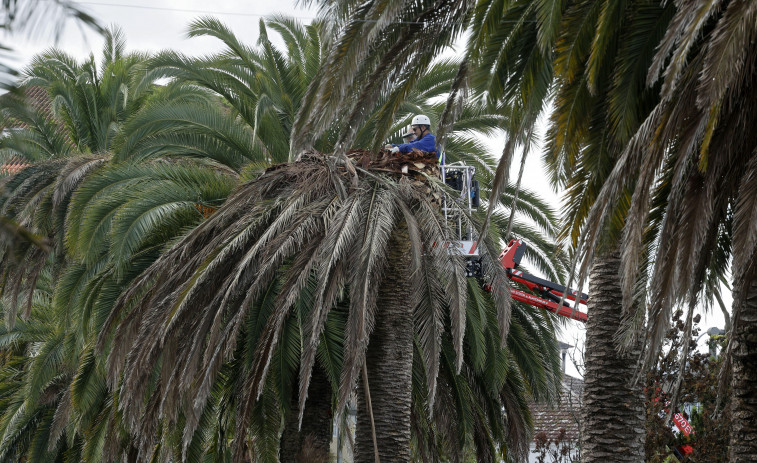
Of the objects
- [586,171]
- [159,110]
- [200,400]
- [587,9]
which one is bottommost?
[200,400]

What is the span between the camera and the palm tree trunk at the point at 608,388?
8555 mm

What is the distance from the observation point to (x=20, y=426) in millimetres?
20375

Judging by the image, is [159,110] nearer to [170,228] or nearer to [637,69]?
[170,228]

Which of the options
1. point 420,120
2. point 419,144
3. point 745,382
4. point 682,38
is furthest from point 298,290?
point 682,38

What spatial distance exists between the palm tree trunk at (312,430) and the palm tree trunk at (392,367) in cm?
185

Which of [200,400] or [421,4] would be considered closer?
[421,4]

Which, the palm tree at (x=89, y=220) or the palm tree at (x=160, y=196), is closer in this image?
the palm tree at (x=160, y=196)

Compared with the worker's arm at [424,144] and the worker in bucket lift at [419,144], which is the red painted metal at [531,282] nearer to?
the worker in bucket lift at [419,144]

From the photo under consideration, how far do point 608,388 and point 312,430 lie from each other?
6.56 metres

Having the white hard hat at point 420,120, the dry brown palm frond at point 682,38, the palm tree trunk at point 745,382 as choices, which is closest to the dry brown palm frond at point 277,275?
the white hard hat at point 420,120

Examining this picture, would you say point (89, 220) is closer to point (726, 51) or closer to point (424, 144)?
point (424, 144)

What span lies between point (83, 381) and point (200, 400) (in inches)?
240

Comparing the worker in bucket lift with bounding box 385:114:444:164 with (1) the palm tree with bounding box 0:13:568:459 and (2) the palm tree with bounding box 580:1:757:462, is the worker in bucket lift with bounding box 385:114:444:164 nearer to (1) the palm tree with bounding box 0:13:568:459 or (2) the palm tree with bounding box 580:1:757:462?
(1) the palm tree with bounding box 0:13:568:459

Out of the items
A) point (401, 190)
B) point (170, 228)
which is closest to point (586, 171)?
point (401, 190)
